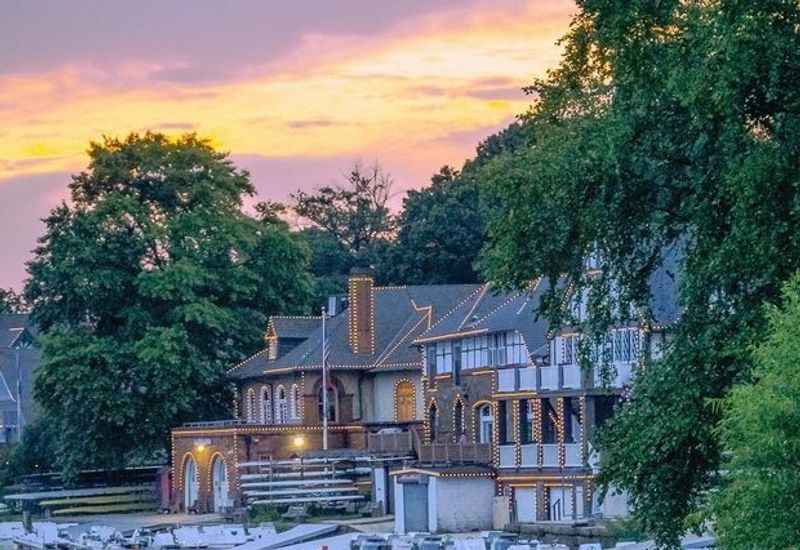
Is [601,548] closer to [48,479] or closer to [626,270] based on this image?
[626,270]

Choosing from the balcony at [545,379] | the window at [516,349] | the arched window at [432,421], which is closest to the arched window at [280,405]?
the arched window at [432,421]

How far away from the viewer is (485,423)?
76.8 metres

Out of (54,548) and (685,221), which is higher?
(685,221)

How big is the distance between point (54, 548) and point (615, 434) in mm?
38683

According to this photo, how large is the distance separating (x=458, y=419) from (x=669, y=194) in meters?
43.4

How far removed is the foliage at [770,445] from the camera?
26719mm

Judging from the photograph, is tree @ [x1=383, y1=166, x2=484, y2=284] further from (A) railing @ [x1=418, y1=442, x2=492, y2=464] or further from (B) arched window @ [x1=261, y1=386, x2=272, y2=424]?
(A) railing @ [x1=418, y1=442, x2=492, y2=464]

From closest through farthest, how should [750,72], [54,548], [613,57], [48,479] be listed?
[750,72]
[613,57]
[54,548]
[48,479]

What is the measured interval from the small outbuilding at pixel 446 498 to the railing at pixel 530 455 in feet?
5.81

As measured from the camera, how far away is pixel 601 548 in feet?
175

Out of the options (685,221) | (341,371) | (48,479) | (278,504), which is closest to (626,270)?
(685,221)

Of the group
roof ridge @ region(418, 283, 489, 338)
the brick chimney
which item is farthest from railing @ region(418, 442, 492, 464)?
the brick chimney

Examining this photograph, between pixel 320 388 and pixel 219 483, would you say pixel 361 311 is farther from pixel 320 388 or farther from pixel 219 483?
pixel 219 483

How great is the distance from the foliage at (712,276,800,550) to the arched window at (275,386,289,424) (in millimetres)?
65646
